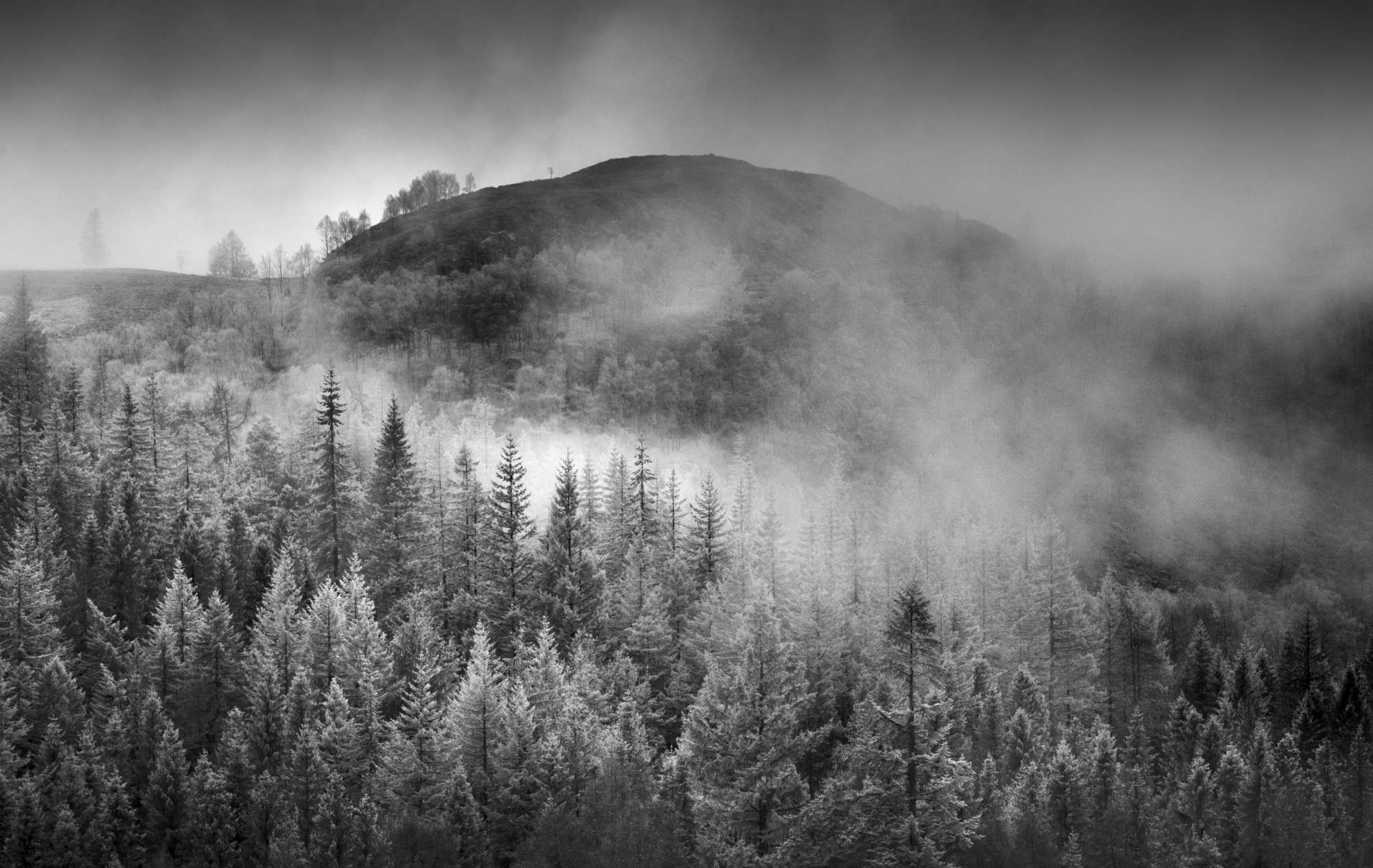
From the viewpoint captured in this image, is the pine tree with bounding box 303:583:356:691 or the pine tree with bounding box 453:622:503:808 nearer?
the pine tree with bounding box 453:622:503:808

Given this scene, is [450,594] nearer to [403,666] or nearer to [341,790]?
[403,666]

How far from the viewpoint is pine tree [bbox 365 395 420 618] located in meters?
67.2

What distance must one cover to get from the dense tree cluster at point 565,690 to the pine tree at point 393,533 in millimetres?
283

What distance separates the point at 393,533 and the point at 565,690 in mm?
24166

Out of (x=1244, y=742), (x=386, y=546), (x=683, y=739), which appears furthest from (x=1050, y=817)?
(x=386, y=546)

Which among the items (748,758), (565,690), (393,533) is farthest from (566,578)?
(748,758)

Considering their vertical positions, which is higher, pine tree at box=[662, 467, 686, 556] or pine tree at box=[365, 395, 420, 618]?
pine tree at box=[365, 395, 420, 618]

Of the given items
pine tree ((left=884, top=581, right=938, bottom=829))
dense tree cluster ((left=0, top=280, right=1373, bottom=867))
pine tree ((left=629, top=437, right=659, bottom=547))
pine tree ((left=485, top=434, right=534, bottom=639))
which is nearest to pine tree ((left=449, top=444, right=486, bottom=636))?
dense tree cluster ((left=0, top=280, right=1373, bottom=867))

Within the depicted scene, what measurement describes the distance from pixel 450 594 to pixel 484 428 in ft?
225

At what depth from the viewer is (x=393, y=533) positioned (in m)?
68.2

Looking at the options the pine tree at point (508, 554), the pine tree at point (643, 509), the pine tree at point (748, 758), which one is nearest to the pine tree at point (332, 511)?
the pine tree at point (508, 554)

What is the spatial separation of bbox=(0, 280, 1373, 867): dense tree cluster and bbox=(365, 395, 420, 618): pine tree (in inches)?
11.1

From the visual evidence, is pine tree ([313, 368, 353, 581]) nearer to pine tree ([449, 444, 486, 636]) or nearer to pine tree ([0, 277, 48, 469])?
pine tree ([449, 444, 486, 636])

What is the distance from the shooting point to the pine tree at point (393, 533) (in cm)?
6725
